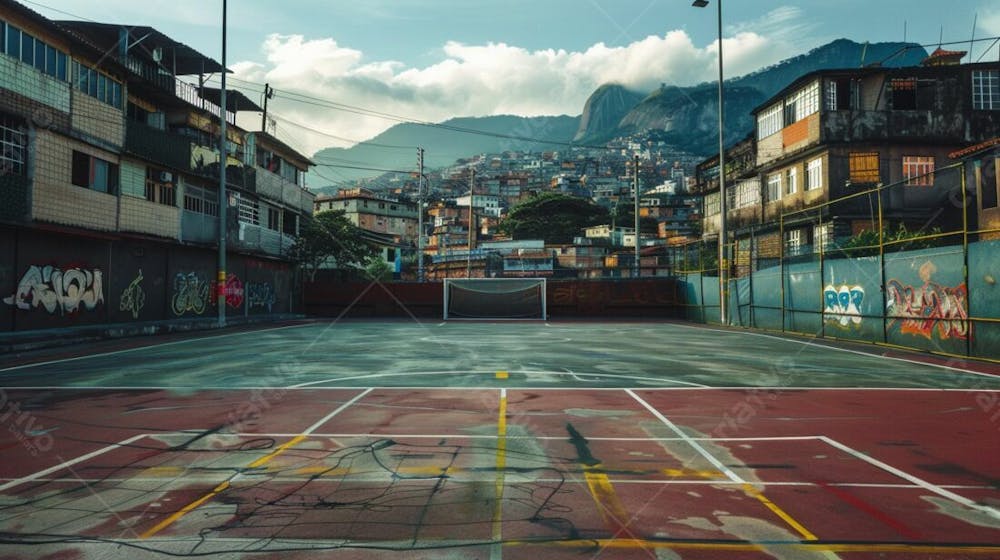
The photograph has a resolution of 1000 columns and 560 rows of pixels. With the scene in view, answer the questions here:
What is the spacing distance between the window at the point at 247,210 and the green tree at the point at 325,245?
4.51 m

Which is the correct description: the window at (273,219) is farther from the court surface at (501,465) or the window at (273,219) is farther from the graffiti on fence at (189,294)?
the court surface at (501,465)

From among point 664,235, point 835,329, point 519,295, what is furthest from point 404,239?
point 835,329

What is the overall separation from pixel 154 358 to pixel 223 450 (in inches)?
469

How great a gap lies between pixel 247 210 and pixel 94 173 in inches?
555

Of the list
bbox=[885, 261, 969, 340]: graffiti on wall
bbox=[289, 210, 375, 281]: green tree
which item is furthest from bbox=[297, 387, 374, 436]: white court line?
bbox=[289, 210, 375, 281]: green tree

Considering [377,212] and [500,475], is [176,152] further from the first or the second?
[377,212]

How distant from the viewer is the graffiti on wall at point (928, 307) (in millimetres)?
15805

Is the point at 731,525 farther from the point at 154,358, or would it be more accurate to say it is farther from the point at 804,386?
the point at 154,358

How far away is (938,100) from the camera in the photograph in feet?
112

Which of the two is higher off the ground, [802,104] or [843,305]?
[802,104]

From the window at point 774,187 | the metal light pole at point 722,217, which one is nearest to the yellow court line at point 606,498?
the metal light pole at point 722,217

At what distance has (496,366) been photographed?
48.7 ft

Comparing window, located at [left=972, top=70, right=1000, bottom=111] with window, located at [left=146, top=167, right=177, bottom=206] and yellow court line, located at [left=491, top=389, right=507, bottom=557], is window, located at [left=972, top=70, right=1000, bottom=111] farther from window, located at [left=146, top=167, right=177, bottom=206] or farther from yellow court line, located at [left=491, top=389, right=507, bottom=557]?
window, located at [left=146, top=167, right=177, bottom=206]

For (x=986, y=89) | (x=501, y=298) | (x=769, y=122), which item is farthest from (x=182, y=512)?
(x=986, y=89)
